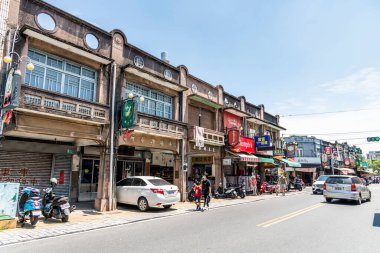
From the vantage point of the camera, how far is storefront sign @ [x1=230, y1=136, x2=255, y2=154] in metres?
23.4

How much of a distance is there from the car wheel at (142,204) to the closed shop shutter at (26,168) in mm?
5303

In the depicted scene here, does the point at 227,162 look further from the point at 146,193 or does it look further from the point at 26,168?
the point at 26,168

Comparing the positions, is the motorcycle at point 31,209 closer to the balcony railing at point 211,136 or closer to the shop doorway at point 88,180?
the shop doorway at point 88,180

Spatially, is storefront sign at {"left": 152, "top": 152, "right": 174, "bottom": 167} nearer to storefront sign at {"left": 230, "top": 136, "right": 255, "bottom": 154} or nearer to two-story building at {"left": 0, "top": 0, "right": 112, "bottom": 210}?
storefront sign at {"left": 230, "top": 136, "right": 255, "bottom": 154}

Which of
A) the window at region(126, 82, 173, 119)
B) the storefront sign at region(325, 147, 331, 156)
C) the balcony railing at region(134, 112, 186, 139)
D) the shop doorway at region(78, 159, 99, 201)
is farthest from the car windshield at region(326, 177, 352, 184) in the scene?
the storefront sign at region(325, 147, 331, 156)

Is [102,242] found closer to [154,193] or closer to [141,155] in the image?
[154,193]

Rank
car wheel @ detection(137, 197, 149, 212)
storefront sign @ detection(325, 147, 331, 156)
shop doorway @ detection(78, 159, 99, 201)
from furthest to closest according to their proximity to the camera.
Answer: storefront sign @ detection(325, 147, 331, 156) → shop doorway @ detection(78, 159, 99, 201) → car wheel @ detection(137, 197, 149, 212)

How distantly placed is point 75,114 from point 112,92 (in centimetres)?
269

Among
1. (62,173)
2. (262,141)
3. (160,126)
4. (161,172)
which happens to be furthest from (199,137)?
(262,141)

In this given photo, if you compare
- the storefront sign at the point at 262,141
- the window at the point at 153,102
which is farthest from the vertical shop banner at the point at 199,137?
the storefront sign at the point at 262,141

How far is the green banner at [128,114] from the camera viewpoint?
13485mm

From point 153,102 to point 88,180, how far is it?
20.8ft

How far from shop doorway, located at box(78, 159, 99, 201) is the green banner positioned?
4.92 metres

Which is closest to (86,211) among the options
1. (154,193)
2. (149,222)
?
(154,193)
